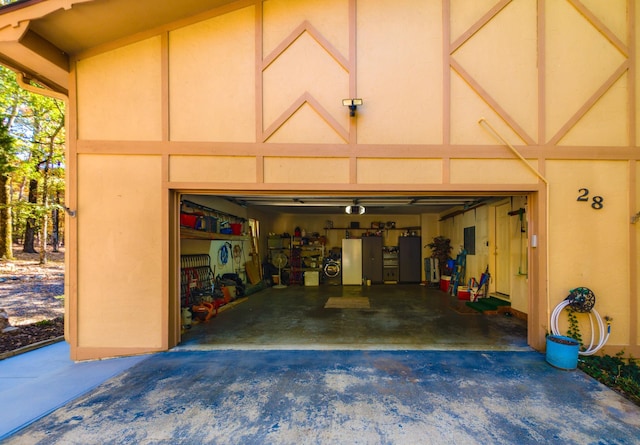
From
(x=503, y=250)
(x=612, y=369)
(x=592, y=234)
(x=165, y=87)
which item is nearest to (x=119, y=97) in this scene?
(x=165, y=87)

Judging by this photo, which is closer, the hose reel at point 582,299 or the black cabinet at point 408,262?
the hose reel at point 582,299

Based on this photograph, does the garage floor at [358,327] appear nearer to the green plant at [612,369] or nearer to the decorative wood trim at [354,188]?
the green plant at [612,369]

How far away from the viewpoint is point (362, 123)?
3.74 meters

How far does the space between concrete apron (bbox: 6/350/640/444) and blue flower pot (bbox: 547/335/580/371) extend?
11 cm

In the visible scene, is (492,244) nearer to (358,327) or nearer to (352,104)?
(358,327)

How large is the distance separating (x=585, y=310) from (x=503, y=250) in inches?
111

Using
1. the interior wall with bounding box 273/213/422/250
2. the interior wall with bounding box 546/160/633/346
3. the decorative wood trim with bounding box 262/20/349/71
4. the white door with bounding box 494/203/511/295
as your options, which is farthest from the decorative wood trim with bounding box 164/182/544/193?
the interior wall with bounding box 273/213/422/250

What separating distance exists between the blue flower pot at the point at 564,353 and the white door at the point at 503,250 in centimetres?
→ 290

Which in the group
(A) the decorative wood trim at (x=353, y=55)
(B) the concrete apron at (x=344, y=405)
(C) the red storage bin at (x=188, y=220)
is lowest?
(B) the concrete apron at (x=344, y=405)

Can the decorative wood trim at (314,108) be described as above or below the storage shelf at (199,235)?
above

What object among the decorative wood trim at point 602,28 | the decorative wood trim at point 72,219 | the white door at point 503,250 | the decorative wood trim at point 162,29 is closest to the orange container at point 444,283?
the white door at point 503,250

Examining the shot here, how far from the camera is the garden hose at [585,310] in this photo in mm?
3518

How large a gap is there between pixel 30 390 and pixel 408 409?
3.73 metres

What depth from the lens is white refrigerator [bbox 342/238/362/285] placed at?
9969 mm
